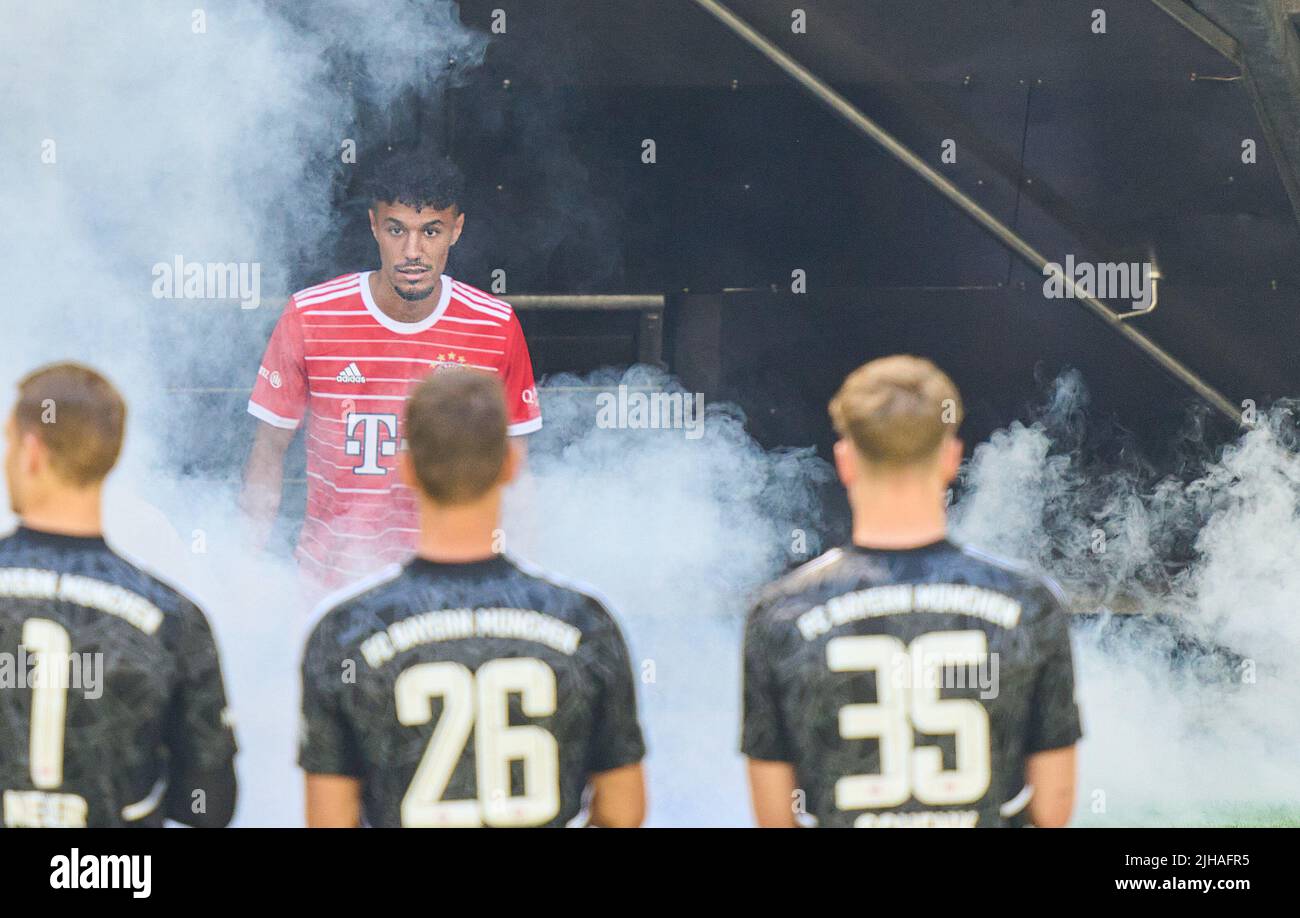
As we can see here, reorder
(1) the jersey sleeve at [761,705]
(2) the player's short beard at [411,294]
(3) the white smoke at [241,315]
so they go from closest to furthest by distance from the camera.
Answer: (1) the jersey sleeve at [761,705], (3) the white smoke at [241,315], (2) the player's short beard at [411,294]

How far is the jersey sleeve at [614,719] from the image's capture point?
3.09 meters

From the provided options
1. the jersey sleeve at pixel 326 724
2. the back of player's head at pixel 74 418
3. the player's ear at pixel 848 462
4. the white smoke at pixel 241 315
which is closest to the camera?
the jersey sleeve at pixel 326 724

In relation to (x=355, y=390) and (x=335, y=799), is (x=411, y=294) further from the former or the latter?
(x=335, y=799)

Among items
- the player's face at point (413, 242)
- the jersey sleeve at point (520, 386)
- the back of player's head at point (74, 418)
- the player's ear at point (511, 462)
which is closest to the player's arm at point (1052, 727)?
the player's ear at point (511, 462)

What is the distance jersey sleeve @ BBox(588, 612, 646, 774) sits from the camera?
3.09 meters

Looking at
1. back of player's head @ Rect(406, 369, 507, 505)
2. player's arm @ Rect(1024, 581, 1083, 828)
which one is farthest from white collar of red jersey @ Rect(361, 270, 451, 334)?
player's arm @ Rect(1024, 581, 1083, 828)

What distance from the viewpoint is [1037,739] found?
10.3 feet

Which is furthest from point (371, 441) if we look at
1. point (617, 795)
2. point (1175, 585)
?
point (1175, 585)

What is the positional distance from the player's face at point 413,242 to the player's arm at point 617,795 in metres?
1.32

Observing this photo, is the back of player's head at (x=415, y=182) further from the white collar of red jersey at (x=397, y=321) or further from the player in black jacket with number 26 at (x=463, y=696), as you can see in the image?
the player in black jacket with number 26 at (x=463, y=696)

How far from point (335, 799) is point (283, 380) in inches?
44.3
